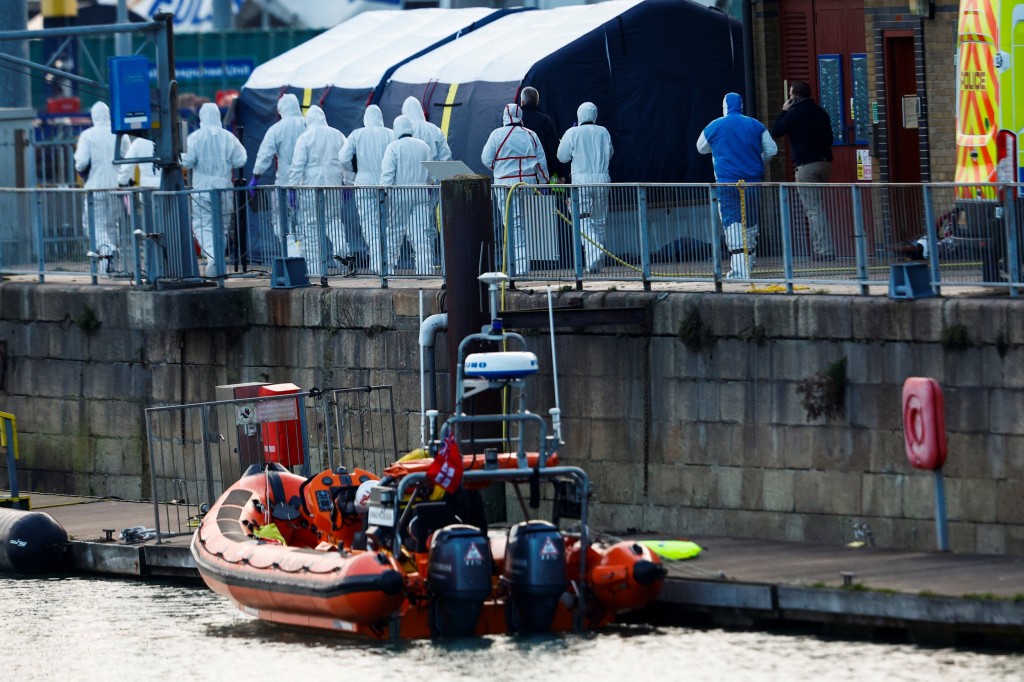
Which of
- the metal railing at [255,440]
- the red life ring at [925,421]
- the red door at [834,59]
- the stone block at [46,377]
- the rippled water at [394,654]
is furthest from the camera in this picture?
the stone block at [46,377]

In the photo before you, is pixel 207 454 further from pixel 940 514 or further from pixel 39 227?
pixel 940 514

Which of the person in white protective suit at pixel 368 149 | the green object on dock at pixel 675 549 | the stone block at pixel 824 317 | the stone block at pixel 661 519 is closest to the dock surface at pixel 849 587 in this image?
the green object on dock at pixel 675 549

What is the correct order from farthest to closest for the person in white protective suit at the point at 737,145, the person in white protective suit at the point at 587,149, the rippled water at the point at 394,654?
the person in white protective suit at the point at 587,149, the person in white protective suit at the point at 737,145, the rippled water at the point at 394,654

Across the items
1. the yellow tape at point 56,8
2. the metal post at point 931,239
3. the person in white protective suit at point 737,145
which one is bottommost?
the metal post at point 931,239

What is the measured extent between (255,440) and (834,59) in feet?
24.1

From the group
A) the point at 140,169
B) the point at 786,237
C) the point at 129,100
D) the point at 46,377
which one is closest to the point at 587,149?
the point at 129,100

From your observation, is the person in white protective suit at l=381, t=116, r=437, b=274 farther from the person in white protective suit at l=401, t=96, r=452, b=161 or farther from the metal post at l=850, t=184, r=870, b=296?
the metal post at l=850, t=184, r=870, b=296

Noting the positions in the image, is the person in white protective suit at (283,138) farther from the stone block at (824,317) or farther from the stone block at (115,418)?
the stone block at (824,317)

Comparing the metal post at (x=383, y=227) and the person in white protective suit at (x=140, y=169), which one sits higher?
the person in white protective suit at (x=140, y=169)

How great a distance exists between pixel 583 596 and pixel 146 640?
10.5 feet

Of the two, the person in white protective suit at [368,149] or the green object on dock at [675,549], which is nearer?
the green object on dock at [675,549]

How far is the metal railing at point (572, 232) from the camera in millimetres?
15812

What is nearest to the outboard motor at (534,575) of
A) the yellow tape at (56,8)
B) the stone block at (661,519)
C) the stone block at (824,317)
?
the stone block at (661,519)

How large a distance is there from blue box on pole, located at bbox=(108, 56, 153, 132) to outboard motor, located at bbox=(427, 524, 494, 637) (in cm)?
763
